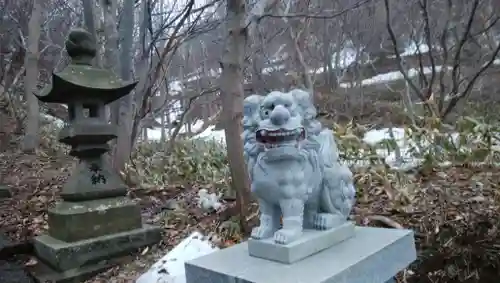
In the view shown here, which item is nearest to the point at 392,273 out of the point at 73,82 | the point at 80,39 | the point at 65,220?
the point at 65,220

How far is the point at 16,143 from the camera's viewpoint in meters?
8.45

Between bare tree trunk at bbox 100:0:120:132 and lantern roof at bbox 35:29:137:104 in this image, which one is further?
bare tree trunk at bbox 100:0:120:132

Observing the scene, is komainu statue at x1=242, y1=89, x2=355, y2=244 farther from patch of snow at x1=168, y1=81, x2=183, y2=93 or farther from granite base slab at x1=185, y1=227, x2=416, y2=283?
patch of snow at x1=168, y1=81, x2=183, y2=93

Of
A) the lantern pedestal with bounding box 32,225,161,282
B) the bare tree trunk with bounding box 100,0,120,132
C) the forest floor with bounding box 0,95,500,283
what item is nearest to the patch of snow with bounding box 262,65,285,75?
the bare tree trunk with bounding box 100,0,120,132

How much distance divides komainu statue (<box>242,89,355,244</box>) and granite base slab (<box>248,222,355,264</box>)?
3cm

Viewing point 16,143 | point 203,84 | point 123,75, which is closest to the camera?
point 123,75

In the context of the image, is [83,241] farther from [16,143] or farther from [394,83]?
[394,83]

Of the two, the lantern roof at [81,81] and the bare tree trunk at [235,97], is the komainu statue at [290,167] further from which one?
the lantern roof at [81,81]

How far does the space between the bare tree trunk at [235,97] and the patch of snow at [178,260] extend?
343mm

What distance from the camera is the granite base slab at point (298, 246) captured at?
64.0 inches

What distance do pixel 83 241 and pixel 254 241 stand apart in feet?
5.90

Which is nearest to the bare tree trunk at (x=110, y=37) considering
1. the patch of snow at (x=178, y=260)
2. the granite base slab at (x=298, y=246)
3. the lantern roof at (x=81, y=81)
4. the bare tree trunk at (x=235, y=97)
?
the lantern roof at (x=81, y=81)

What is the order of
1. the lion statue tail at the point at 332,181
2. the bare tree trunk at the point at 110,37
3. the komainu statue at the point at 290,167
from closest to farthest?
the komainu statue at the point at 290,167
the lion statue tail at the point at 332,181
the bare tree trunk at the point at 110,37

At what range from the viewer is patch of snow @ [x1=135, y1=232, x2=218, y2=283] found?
2672mm
